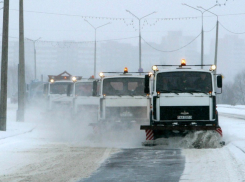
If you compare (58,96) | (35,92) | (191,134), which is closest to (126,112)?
(191,134)

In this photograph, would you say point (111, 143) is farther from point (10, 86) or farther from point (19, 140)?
point (10, 86)

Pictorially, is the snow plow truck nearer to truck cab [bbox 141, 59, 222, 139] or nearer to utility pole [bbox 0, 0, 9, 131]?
truck cab [bbox 141, 59, 222, 139]

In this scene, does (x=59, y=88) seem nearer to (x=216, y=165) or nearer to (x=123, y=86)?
(x=123, y=86)

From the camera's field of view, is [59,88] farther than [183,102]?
Yes

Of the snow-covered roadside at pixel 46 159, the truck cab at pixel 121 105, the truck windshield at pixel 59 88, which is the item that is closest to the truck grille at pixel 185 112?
the snow-covered roadside at pixel 46 159

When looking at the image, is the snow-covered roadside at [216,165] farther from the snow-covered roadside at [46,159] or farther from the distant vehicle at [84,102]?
the distant vehicle at [84,102]

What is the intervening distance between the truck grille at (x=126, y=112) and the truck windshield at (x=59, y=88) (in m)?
9.75

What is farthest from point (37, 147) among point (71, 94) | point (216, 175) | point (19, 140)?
point (71, 94)

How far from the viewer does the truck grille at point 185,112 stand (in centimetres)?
1686

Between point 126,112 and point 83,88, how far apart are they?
6.75 metres

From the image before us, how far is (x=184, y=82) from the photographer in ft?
56.1

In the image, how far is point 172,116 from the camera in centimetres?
1694

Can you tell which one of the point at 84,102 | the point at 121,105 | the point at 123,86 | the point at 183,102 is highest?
the point at 123,86

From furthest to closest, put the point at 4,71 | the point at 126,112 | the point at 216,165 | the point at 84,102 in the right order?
the point at 84,102
the point at 4,71
the point at 126,112
the point at 216,165
